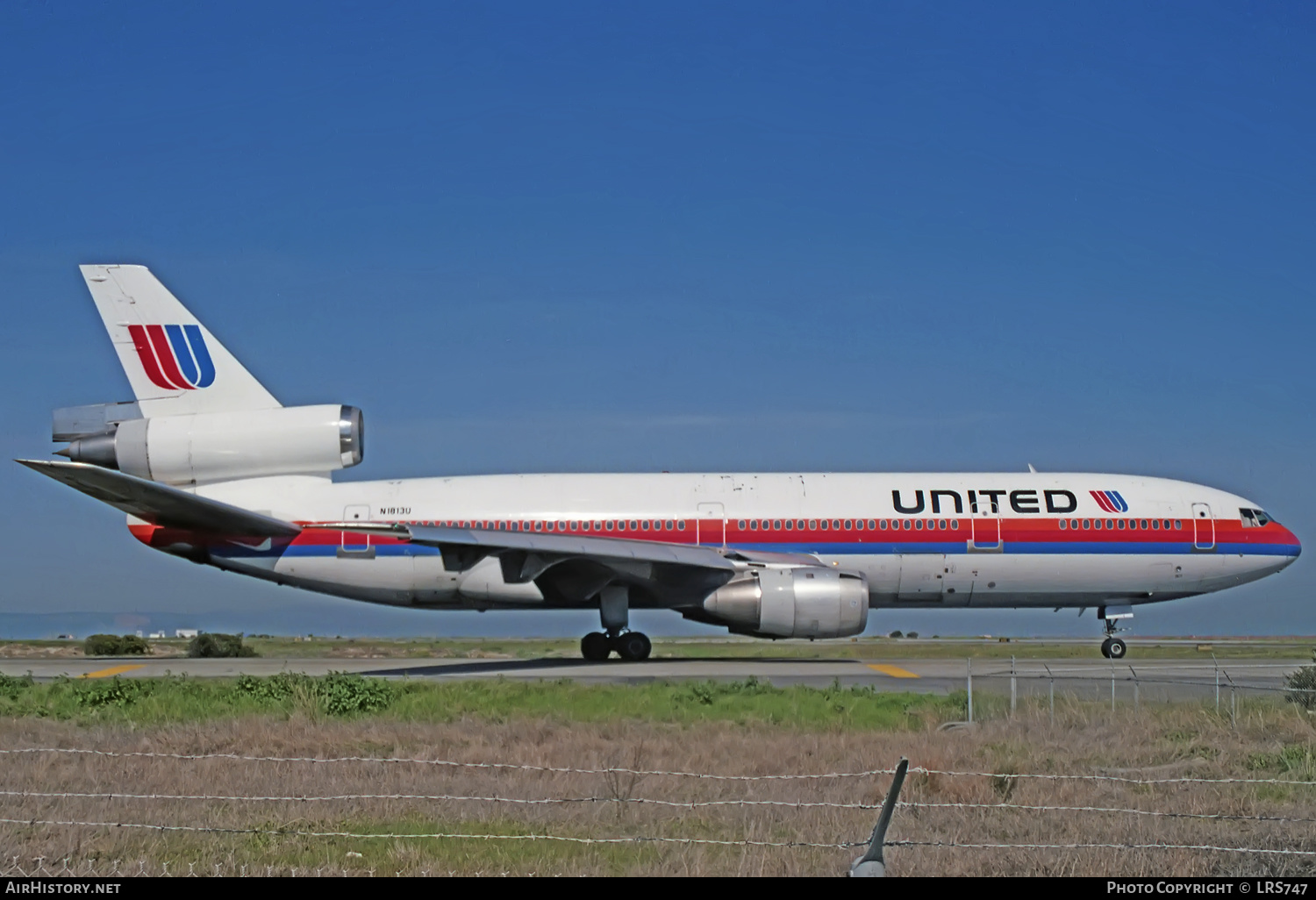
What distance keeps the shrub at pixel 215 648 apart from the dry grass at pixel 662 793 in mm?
21060

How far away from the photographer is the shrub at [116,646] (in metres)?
39.6

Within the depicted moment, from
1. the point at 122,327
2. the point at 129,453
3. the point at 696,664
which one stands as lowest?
the point at 696,664

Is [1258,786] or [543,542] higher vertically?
[543,542]

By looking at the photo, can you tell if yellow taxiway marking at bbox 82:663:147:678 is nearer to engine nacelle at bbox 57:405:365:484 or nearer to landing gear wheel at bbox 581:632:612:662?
engine nacelle at bbox 57:405:365:484

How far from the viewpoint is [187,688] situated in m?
20.2

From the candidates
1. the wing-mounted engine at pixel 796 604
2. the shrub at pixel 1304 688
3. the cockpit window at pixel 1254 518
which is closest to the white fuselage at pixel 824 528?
the cockpit window at pixel 1254 518

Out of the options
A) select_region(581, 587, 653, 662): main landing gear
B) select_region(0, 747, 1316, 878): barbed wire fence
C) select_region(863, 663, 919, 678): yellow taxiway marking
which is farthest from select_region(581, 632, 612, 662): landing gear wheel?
select_region(0, 747, 1316, 878): barbed wire fence

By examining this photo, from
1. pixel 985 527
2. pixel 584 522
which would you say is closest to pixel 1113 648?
pixel 985 527

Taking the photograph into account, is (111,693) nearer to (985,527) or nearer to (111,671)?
(111,671)

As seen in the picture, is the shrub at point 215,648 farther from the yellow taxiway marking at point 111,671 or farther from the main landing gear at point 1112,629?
the main landing gear at point 1112,629

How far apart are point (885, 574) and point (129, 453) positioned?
632 inches

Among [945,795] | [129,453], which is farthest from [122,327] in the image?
[945,795]
